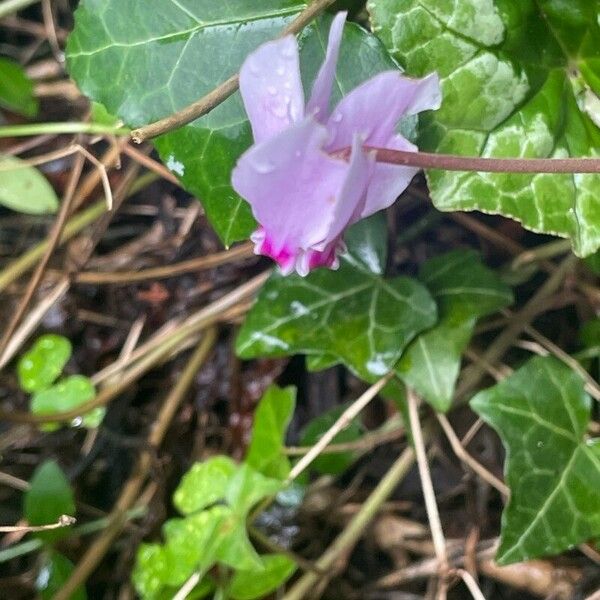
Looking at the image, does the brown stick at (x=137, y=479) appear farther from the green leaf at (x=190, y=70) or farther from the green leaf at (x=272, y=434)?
A: the green leaf at (x=190, y=70)

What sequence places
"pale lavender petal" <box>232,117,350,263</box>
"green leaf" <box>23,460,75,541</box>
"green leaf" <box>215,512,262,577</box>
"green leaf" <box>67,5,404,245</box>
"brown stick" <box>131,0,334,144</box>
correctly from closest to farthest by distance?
"pale lavender petal" <box>232,117,350,263</box>
"brown stick" <box>131,0,334,144</box>
"green leaf" <box>67,5,404,245</box>
"green leaf" <box>215,512,262,577</box>
"green leaf" <box>23,460,75,541</box>

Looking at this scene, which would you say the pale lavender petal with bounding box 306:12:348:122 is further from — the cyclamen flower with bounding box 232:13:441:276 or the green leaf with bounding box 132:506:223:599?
the green leaf with bounding box 132:506:223:599

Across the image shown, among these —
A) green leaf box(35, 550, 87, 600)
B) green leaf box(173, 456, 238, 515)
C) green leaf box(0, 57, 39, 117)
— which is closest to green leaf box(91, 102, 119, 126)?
green leaf box(0, 57, 39, 117)

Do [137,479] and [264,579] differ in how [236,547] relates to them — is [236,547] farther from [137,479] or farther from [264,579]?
[137,479]

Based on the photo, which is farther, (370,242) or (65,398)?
(65,398)

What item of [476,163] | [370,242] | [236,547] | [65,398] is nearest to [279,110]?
[476,163]

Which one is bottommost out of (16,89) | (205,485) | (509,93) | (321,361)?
(205,485)

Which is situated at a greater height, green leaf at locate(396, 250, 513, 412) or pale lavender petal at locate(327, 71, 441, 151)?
pale lavender petal at locate(327, 71, 441, 151)

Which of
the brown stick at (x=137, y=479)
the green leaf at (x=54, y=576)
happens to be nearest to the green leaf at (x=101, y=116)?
the brown stick at (x=137, y=479)
